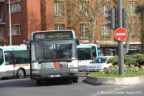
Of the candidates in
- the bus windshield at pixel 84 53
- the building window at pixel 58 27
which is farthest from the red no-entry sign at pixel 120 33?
the building window at pixel 58 27

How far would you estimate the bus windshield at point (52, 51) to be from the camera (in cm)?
1775

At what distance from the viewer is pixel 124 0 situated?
4012cm

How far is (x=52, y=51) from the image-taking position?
58.3 ft

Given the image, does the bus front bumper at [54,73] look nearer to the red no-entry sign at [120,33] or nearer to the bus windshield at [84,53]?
the red no-entry sign at [120,33]

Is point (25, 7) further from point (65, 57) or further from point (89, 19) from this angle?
point (65, 57)

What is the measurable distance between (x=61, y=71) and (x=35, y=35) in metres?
2.49

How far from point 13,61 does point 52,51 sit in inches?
406

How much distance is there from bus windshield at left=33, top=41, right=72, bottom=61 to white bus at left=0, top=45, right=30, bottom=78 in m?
9.00

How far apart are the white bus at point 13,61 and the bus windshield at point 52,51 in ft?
29.5

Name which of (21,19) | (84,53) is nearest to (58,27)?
(21,19)

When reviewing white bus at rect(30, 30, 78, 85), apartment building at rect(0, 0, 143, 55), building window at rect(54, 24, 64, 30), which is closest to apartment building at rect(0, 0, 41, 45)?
apartment building at rect(0, 0, 143, 55)

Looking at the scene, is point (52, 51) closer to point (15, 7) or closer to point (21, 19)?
point (21, 19)

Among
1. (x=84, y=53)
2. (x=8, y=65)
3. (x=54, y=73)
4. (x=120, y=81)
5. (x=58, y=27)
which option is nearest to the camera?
(x=120, y=81)

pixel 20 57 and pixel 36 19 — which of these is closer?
pixel 20 57
